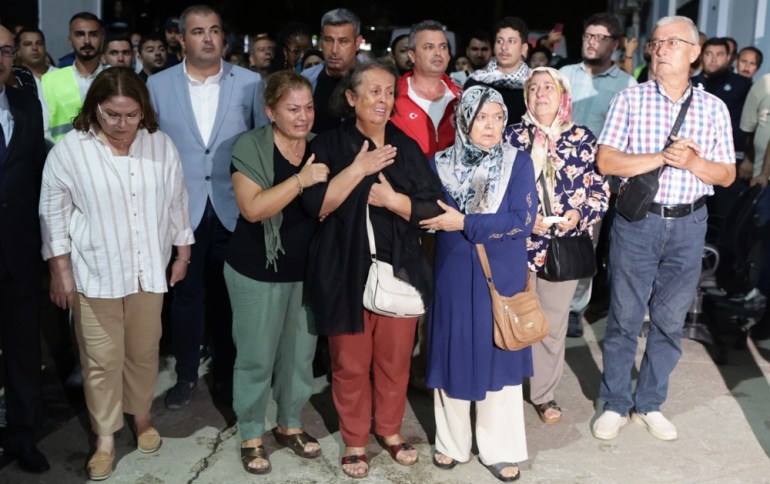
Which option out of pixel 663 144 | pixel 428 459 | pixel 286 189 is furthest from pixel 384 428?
pixel 663 144

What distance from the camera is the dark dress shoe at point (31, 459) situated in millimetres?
3869

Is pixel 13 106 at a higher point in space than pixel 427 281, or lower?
higher

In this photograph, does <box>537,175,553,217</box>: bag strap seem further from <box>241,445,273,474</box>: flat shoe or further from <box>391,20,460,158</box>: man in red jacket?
<box>241,445,273,474</box>: flat shoe

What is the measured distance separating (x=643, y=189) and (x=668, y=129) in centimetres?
32

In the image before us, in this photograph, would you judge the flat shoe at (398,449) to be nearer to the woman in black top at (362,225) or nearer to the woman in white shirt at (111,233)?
the woman in black top at (362,225)

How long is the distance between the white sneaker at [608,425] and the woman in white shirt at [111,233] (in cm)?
225

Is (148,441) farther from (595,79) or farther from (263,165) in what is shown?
(595,79)

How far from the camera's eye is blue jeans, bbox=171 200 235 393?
4586 mm

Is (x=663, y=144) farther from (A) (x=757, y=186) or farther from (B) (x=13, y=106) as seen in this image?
(B) (x=13, y=106)

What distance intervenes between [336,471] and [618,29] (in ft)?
11.8

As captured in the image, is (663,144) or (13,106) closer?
(13,106)

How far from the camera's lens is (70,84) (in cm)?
528

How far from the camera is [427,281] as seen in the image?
3754 millimetres

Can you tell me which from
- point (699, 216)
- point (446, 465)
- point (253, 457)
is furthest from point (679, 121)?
point (253, 457)
